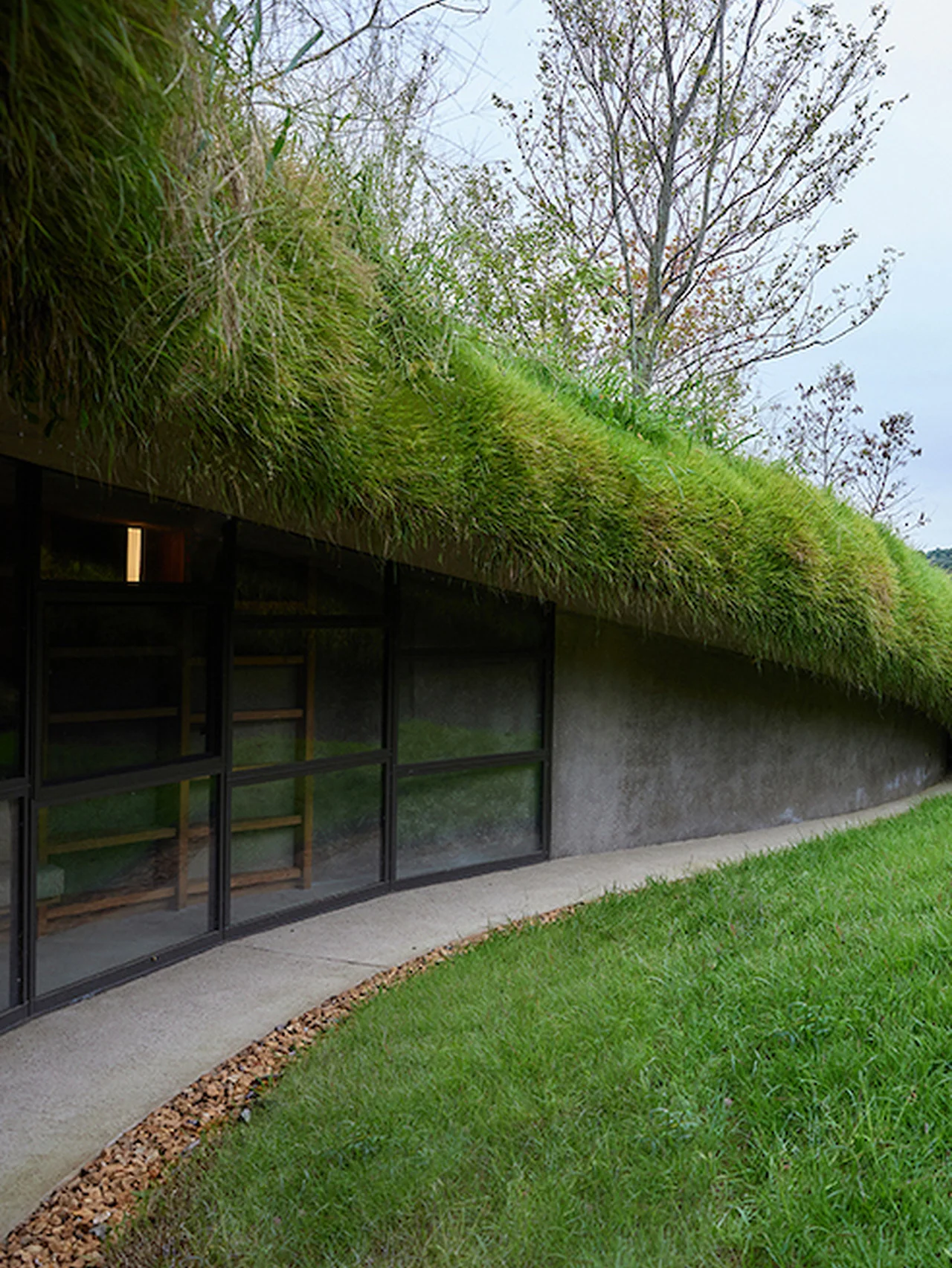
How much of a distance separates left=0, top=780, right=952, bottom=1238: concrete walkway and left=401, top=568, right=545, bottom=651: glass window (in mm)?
1684

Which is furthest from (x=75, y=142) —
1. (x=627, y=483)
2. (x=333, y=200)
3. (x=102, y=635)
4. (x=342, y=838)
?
(x=342, y=838)

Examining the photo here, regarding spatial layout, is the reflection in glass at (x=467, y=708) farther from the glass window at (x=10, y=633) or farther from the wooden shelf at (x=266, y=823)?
the glass window at (x=10, y=633)

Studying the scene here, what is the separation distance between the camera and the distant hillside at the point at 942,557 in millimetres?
11115

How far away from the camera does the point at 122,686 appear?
16.5 feet

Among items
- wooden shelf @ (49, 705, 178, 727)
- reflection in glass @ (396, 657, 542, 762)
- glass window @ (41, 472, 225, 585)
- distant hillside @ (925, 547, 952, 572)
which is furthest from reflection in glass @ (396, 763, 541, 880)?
distant hillside @ (925, 547, 952, 572)

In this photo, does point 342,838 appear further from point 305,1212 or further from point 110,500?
point 305,1212

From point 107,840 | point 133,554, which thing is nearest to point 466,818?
point 107,840

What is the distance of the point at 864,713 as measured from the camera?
10703mm

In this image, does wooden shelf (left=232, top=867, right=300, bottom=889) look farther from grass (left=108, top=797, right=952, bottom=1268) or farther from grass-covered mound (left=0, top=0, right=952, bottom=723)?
grass-covered mound (left=0, top=0, right=952, bottom=723)

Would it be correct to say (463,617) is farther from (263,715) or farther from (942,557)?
(942,557)

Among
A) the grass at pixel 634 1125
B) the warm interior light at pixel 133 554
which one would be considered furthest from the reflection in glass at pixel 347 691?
the grass at pixel 634 1125

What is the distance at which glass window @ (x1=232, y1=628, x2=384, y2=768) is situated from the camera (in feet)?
19.1

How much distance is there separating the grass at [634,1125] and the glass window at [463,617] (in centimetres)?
312

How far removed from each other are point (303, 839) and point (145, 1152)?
2.86 m
